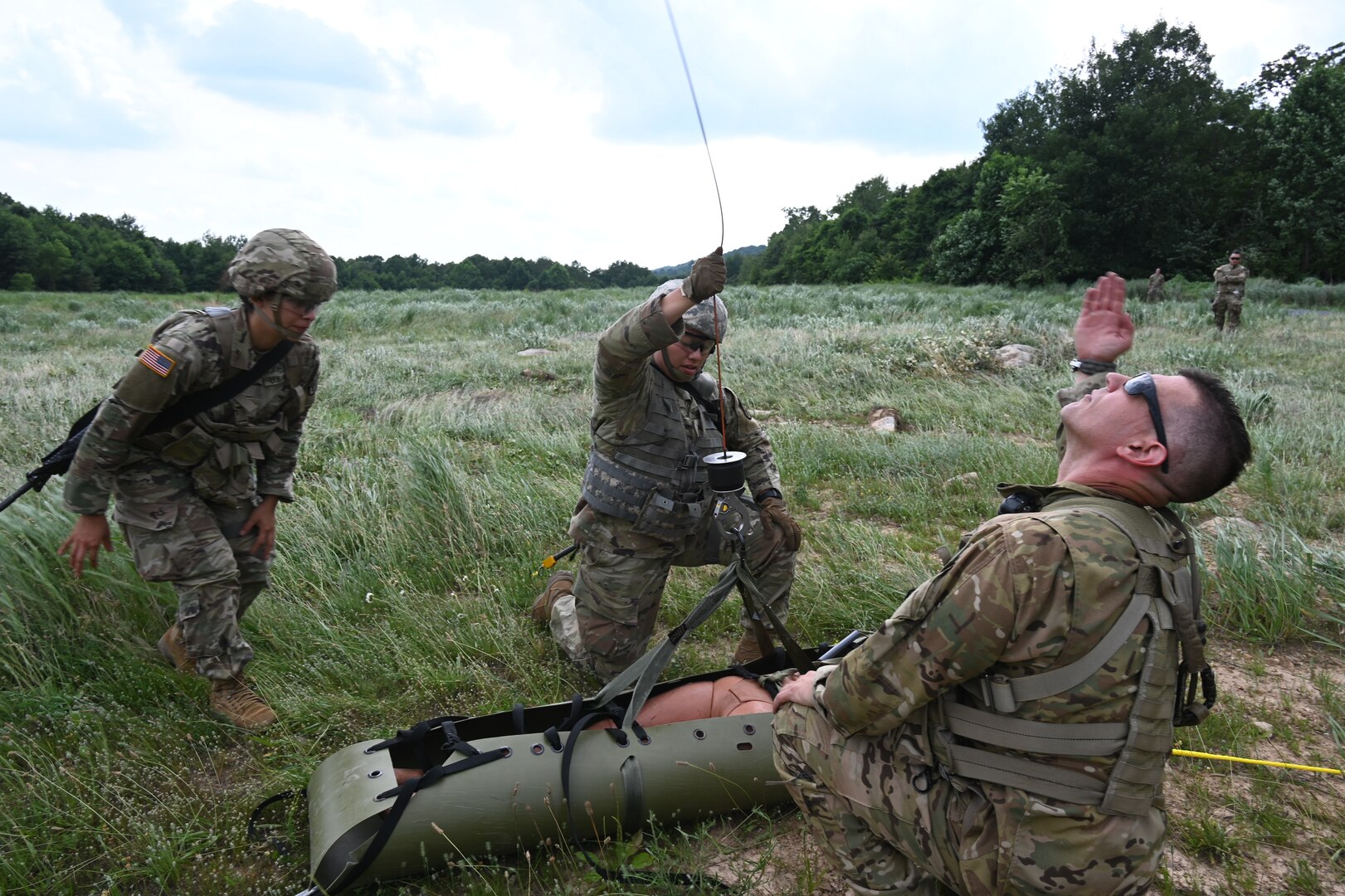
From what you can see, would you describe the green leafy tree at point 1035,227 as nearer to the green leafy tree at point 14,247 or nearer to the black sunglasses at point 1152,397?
the black sunglasses at point 1152,397

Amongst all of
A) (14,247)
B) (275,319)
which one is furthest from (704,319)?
(14,247)

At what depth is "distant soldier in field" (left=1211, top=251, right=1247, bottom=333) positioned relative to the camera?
48.7 ft

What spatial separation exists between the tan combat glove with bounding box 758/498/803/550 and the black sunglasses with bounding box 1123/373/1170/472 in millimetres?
2026

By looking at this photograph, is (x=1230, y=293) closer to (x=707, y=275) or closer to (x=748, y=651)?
(x=748, y=651)

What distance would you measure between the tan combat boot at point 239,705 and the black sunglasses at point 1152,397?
3.30 metres

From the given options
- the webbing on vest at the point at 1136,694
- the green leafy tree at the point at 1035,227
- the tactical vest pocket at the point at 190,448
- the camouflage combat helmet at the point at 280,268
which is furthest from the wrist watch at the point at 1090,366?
the green leafy tree at the point at 1035,227

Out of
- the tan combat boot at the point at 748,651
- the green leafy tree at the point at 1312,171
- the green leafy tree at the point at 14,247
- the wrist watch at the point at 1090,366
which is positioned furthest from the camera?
the green leafy tree at the point at 14,247

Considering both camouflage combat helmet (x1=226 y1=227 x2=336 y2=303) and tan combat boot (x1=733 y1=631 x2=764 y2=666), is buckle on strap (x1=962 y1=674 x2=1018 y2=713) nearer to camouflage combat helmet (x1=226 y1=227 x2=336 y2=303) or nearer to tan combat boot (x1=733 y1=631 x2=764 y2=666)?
tan combat boot (x1=733 y1=631 x2=764 y2=666)

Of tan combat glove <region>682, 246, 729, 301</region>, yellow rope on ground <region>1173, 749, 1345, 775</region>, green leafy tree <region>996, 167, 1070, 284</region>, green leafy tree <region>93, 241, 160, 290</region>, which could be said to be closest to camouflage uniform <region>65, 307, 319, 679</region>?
A: tan combat glove <region>682, 246, 729, 301</region>

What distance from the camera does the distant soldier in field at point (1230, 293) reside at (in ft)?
48.7

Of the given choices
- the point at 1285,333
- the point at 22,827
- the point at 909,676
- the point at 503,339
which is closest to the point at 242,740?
the point at 22,827

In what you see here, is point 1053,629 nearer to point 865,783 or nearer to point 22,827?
point 865,783

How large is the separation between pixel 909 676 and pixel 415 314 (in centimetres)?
2168

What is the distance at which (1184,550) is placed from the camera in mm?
1688
